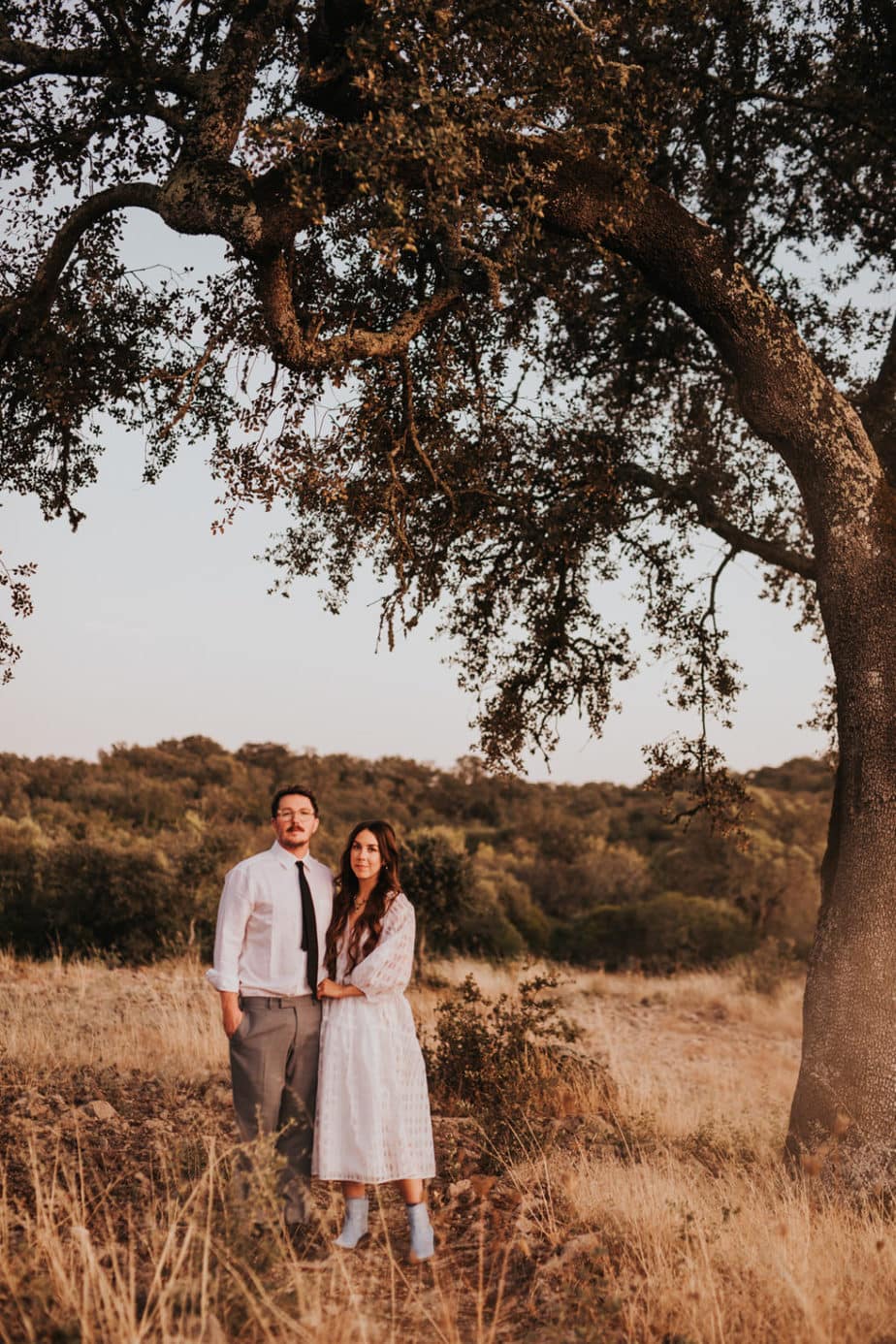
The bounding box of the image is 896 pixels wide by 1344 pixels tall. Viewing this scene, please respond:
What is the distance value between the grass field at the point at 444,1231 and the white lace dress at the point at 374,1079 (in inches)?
15.7

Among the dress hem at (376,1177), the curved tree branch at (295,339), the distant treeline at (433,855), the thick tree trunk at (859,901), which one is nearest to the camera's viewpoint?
the dress hem at (376,1177)

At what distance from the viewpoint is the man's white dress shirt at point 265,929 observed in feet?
18.1

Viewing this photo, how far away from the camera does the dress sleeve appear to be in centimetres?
554

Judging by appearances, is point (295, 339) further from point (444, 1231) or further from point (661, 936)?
point (661, 936)

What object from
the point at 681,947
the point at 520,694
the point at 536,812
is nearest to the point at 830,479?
the point at 520,694

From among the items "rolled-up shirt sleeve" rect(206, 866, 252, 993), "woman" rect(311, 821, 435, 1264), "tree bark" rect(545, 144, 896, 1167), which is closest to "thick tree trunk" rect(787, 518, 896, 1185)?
"tree bark" rect(545, 144, 896, 1167)

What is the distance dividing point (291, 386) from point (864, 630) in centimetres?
418

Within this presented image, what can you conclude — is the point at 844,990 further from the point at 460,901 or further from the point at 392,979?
the point at 460,901

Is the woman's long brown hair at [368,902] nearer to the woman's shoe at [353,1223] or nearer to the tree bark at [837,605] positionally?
the woman's shoe at [353,1223]

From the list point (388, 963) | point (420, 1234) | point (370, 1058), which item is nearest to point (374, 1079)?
point (370, 1058)

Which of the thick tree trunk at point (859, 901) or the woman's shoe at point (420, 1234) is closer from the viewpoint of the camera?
the woman's shoe at point (420, 1234)

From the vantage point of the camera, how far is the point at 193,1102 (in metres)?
8.33

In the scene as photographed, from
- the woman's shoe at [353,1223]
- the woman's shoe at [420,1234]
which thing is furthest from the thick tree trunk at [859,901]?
the woman's shoe at [353,1223]

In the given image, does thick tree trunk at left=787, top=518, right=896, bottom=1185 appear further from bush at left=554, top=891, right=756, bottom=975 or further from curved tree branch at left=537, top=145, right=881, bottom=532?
bush at left=554, top=891, right=756, bottom=975
